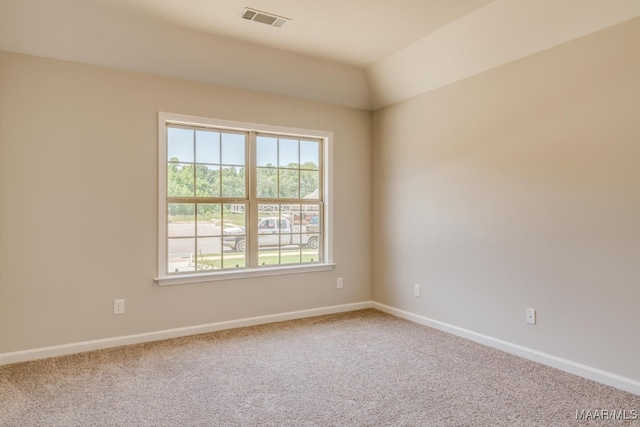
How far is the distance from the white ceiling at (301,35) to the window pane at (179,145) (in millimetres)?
508

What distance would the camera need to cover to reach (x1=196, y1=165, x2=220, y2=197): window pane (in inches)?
145

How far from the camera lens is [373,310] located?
14.6ft

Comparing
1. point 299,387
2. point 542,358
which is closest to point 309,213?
point 299,387

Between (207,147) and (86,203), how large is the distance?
1160 millimetres

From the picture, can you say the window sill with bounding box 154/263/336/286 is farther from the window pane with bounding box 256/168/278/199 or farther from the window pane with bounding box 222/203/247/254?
the window pane with bounding box 256/168/278/199

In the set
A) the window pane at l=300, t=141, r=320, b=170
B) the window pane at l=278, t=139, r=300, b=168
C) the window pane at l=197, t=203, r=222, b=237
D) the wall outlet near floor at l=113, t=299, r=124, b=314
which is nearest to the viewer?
the wall outlet near floor at l=113, t=299, r=124, b=314

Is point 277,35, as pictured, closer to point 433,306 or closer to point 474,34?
point 474,34

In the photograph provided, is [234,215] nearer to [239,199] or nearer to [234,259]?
[239,199]

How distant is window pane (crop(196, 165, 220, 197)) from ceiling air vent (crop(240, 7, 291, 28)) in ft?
4.66

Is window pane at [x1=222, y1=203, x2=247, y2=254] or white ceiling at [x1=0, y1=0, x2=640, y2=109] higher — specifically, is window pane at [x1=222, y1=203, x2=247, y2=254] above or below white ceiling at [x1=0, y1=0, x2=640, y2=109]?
below

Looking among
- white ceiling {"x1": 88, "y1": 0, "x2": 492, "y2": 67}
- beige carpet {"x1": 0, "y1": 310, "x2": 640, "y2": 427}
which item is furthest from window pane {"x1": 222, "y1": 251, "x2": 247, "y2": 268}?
white ceiling {"x1": 88, "y1": 0, "x2": 492, "y2": 67}

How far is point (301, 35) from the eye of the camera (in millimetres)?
3309

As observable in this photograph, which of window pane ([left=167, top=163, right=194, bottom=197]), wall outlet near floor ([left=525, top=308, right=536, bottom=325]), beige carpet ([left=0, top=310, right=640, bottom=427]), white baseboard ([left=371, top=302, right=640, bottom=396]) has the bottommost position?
beige carpet ([left=0, top=310, right=640, bottom=427])

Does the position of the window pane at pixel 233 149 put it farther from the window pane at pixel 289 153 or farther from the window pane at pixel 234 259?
the window pane at pixel 234 259
